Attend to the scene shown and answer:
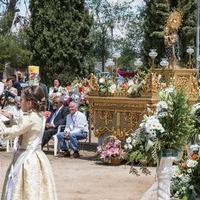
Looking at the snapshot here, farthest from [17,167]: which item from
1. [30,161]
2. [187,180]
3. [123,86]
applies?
[123,86]

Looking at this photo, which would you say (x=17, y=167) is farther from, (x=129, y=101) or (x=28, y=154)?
(x=129, y=101)

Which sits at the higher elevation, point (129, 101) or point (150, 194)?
point (129, 101)

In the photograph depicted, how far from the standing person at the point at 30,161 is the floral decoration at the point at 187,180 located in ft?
7.14

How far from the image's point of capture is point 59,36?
90.7 ft

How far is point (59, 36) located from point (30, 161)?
21.8 m

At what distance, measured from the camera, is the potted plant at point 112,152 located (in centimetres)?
1202

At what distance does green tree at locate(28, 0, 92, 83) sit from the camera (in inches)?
1074

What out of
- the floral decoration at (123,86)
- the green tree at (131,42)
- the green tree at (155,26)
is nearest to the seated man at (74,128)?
the floral decoration at (123,86)

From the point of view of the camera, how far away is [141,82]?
477 inches

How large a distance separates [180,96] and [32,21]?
22.4 meters

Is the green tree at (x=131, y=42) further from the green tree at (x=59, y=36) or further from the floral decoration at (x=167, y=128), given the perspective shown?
the floral decoration at (x=167, y=128)

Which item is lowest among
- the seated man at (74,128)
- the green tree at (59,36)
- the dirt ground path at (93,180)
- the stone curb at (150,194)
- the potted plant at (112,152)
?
the dirt ground path at (93,180)

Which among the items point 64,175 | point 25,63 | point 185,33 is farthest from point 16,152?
point 25,63

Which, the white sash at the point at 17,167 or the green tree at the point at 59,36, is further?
the green tree at the point at 59,36
